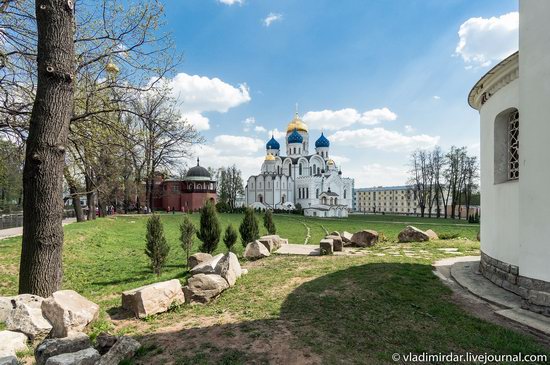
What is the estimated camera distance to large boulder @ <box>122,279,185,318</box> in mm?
5047

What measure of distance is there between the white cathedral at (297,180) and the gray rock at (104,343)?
52.3 metres

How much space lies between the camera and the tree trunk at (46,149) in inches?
187

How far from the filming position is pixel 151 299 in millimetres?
5160

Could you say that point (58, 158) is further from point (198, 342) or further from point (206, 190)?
point (206, 190)

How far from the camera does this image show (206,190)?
50.2 metres

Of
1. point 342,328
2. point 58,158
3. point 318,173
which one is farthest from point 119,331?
point 318,173

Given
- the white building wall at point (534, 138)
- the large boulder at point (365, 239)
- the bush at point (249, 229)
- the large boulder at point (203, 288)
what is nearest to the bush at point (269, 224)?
the bush at point (249, 229)

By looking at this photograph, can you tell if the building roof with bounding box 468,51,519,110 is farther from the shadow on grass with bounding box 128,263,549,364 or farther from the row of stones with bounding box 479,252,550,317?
the shadow on grass with bounding box 128,263,549,364

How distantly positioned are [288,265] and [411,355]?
16.1 ft

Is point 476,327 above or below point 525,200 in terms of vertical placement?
below

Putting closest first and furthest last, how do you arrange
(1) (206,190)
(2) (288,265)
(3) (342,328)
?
(3) (342,328) → (2) (288,265) → (1) (206,190)

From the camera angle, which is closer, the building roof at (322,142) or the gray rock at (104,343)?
the gray rock at (104,343)

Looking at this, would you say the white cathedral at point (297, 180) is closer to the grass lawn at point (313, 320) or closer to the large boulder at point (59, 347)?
the grass lawn at point (313, 320)

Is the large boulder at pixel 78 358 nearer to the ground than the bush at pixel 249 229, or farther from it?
nearer to the ground
